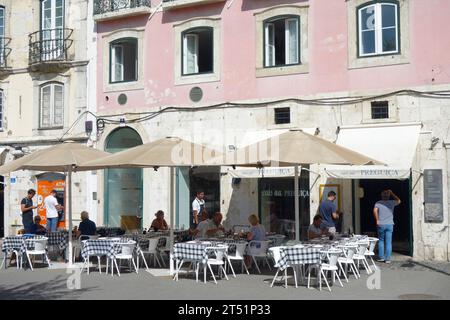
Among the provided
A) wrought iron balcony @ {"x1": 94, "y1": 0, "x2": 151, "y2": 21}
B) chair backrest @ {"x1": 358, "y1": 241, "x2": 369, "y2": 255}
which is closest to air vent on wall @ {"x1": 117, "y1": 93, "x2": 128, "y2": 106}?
wrought iron balcony @ {"x1": 94, "y1": 0, "x2": 151, "y2": 21}

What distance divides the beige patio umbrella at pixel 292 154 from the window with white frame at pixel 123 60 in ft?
28.1

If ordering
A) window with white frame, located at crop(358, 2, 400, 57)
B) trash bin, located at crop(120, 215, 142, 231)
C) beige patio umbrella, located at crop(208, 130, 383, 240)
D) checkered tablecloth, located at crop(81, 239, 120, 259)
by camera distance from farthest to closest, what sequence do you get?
1. trash bin, located at crop(120, 215, 142, 231)
2. window with white frame, located at crop(358, 2, 400, 57)
3. checkered tablecloth, located at crop(81, 239, 120, 259)
4. beige patio umbrella, located at crop(208, 130, 383, 240)

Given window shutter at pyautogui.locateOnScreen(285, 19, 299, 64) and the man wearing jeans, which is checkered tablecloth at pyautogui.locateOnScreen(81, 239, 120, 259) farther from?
window shutter at pyautogui.locateOnScreen(285, 19, 299, 64)

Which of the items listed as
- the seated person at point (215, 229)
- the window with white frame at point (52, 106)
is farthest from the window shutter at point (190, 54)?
the seated person at point (215, 229)

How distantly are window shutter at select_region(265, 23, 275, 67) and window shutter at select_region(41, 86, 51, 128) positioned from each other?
7885 millimetres

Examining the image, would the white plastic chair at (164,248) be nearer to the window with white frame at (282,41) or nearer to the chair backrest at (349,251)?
the chair backrest at (349,251)

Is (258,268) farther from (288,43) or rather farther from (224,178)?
(288,43)

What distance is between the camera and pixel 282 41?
17.8 meters

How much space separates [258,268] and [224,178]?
477 cm

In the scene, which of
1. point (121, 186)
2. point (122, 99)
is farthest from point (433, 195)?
point (122, 99)

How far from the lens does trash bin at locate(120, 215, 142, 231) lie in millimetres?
19850

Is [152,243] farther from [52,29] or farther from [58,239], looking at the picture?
[52,29]

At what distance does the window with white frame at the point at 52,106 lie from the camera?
2114 cm

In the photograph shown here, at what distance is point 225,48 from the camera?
60.4ft
